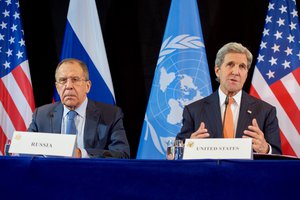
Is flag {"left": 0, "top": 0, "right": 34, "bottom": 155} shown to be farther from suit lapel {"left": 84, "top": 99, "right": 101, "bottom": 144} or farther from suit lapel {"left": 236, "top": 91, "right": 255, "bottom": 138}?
suit lapel {"left": 236, "top": 91, "right": 255, "bottom": 138}

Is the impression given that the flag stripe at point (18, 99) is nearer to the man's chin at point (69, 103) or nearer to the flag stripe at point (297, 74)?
the man's chin at point (69, 103)

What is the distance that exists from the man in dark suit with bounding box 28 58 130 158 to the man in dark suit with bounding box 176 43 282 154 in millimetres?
447

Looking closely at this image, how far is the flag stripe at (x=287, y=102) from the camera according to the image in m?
4.04

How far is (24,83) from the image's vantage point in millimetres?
4555

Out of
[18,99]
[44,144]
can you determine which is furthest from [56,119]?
[18,99]

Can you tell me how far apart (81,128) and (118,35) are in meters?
1.69

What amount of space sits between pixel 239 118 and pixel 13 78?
216 centimetres

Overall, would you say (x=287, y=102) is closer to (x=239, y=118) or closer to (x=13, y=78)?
(x=239, y=118)

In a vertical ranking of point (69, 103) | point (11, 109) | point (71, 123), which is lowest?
point (71, 123)

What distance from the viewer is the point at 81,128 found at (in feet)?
10.6

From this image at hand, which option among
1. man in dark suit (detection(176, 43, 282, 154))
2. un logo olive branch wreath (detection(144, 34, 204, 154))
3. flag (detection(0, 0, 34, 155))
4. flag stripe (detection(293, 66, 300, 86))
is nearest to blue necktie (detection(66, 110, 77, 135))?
man in dark suit (detection(176, 43, 282, 154))

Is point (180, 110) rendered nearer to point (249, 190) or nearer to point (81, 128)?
point (81, 128)

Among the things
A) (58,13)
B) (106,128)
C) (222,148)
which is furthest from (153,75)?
(222,148)

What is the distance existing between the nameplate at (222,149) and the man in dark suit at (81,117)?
1.05m
